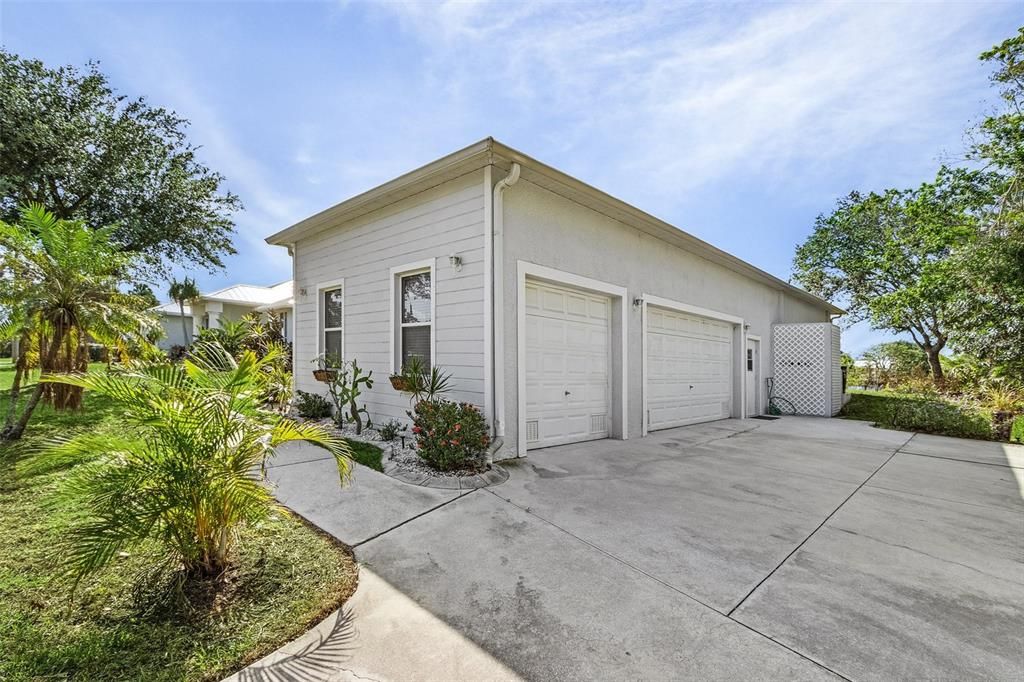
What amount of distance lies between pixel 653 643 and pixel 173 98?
46.7 ft

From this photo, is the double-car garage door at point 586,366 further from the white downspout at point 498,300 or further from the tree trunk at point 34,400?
the tree trunk at point 34,400

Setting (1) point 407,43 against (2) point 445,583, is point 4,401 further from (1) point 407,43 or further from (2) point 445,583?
(2) point 445,583

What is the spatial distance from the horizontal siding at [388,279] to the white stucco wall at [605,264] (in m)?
0.39

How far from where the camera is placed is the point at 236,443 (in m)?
2.30

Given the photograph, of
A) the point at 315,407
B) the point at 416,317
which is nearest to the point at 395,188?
the point at 416,317

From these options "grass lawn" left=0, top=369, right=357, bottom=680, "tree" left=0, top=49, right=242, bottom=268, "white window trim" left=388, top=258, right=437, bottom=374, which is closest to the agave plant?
"grass lawn" left=0, top=369, right=357, bottom=680

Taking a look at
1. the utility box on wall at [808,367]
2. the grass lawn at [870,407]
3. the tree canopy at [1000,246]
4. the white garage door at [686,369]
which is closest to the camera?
the white garage door at [686,369]

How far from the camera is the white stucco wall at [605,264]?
520 centimetres

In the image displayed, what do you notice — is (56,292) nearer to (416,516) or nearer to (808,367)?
(416,516)

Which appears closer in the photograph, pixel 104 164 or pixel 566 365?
pixel 566 365

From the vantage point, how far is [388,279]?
6305 millimetres

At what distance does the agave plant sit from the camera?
199 centimetres

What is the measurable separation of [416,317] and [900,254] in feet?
60.6

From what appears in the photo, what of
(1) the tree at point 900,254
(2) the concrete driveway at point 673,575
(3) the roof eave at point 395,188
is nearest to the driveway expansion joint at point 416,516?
(2) the concrete driveway at point 673,575
